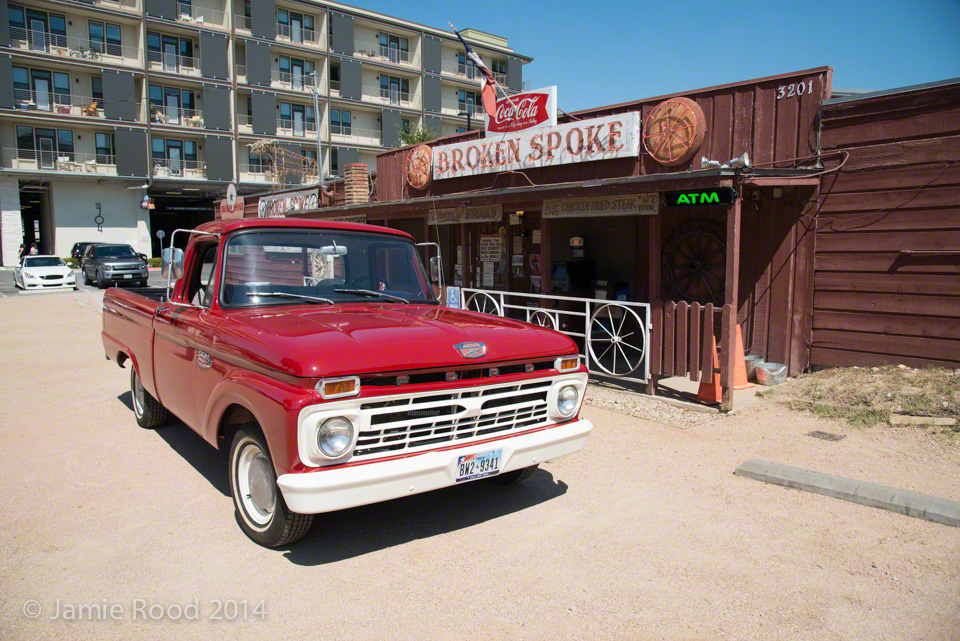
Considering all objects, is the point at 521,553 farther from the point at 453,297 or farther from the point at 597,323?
the point at 597,323

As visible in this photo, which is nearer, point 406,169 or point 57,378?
point 57,378

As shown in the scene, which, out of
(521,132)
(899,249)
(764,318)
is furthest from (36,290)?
(899,249)

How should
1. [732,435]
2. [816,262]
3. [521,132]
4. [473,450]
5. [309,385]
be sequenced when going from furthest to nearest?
1. [521,132]
2. [816,262]
3. [732,435]
4. [473,450]
5. [309,385]

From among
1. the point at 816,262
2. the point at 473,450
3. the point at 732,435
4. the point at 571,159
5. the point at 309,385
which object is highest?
the point at 571,159

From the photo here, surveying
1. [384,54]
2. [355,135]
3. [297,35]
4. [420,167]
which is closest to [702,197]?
[420,167]

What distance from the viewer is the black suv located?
2672 cm

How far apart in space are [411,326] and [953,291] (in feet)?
22.2

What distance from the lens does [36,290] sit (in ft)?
81.0

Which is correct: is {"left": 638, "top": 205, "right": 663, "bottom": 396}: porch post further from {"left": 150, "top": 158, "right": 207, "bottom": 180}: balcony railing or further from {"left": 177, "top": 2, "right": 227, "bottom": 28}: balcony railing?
{"left": 177, "top": 2, "right": 227, "bottom": 28}: balcony railing

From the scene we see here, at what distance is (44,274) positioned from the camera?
2488 centimetres

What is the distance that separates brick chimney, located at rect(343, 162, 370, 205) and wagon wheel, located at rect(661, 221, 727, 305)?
26.0 ft

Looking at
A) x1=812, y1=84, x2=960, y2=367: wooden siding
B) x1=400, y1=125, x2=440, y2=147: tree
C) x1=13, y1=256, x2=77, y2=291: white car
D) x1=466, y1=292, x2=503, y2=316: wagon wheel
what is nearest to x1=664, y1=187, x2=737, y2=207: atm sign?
x1=812, y1=84, x2=960, y2=367: wooden siding

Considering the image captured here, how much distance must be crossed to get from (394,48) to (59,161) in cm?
2519

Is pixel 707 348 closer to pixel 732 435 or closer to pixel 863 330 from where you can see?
pixel 732 435
